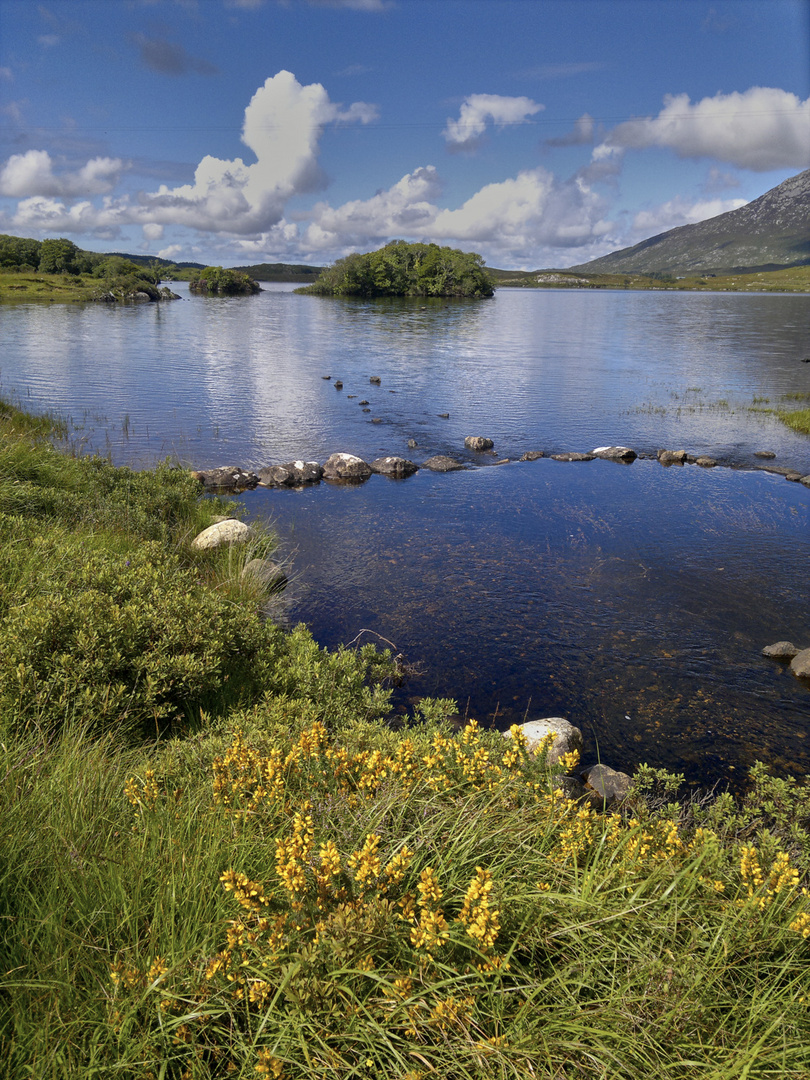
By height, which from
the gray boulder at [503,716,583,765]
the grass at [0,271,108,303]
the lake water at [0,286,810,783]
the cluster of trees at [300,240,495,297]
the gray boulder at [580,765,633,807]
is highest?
the cluster of trees at [300,240,495,297]

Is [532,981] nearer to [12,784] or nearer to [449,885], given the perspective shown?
[449,885]

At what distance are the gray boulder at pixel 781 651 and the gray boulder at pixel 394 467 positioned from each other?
13.1 metres

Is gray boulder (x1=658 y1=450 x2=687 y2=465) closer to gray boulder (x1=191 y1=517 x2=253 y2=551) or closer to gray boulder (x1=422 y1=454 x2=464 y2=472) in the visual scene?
gray boulder (x1=422 y1=454 x2=464 y2=472)

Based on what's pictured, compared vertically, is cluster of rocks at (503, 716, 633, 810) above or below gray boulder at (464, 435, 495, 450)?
below

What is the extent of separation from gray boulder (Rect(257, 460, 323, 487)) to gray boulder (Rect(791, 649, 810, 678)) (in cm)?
1456

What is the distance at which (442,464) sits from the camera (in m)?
22.5

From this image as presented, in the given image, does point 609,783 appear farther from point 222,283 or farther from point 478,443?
point 222,283

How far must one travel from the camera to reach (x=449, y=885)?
2941 millimetres

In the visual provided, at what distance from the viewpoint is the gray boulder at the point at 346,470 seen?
828 inches

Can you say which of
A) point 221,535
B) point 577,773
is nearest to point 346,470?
point 221,535

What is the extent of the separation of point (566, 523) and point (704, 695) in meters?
7.97

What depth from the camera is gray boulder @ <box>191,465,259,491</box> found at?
1938cm

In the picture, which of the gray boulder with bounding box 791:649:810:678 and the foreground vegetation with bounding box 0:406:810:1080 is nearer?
the foreground vegetation with bounding box 0:406:810:1080

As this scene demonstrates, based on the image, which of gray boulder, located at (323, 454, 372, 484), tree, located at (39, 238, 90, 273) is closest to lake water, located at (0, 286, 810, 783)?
gray boulder, located at (323, 454, 372, 484)
